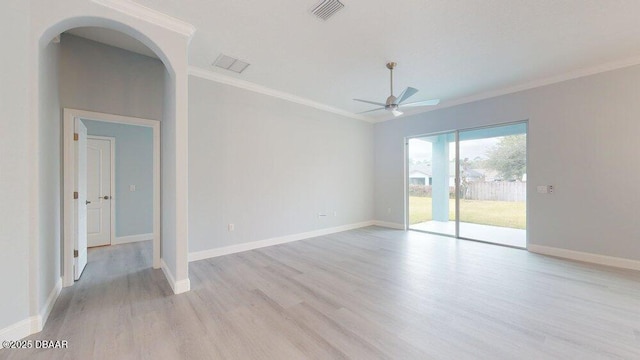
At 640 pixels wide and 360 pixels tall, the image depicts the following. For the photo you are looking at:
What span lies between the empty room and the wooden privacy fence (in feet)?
0.13

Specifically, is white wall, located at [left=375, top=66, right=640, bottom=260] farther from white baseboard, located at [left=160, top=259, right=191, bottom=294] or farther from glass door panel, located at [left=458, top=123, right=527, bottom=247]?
white baseboard, located at [left=160, top=259, right=191, bottom=294]

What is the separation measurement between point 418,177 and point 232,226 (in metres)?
4.54

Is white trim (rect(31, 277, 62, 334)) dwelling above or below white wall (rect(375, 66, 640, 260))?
below

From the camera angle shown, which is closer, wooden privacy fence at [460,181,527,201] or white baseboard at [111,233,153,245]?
wooden privacy fence at [460,181,527,201]

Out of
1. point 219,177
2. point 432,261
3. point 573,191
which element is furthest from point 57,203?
point 573,191

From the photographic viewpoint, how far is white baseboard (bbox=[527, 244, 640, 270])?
3440mm

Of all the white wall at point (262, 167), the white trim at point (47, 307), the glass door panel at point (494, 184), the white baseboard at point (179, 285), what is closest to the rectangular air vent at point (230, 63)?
the white wall at point (262, 167)

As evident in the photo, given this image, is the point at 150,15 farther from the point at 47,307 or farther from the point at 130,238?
the point at 130,238

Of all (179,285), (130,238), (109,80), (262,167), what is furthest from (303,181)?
(130,238)

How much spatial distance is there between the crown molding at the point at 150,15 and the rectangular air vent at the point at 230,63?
662 mm

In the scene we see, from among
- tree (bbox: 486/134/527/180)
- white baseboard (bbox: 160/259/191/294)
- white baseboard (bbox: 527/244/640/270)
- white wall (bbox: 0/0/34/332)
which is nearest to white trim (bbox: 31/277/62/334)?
white wall (bbox: 0/0/34/332)

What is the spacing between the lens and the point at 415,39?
2949 millimetres

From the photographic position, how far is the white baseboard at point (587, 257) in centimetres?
344

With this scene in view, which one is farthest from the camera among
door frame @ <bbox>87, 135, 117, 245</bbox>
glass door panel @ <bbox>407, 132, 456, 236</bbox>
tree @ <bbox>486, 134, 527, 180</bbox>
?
glass door panel @ <bbox>407, 132, 456, 236</bbox>
